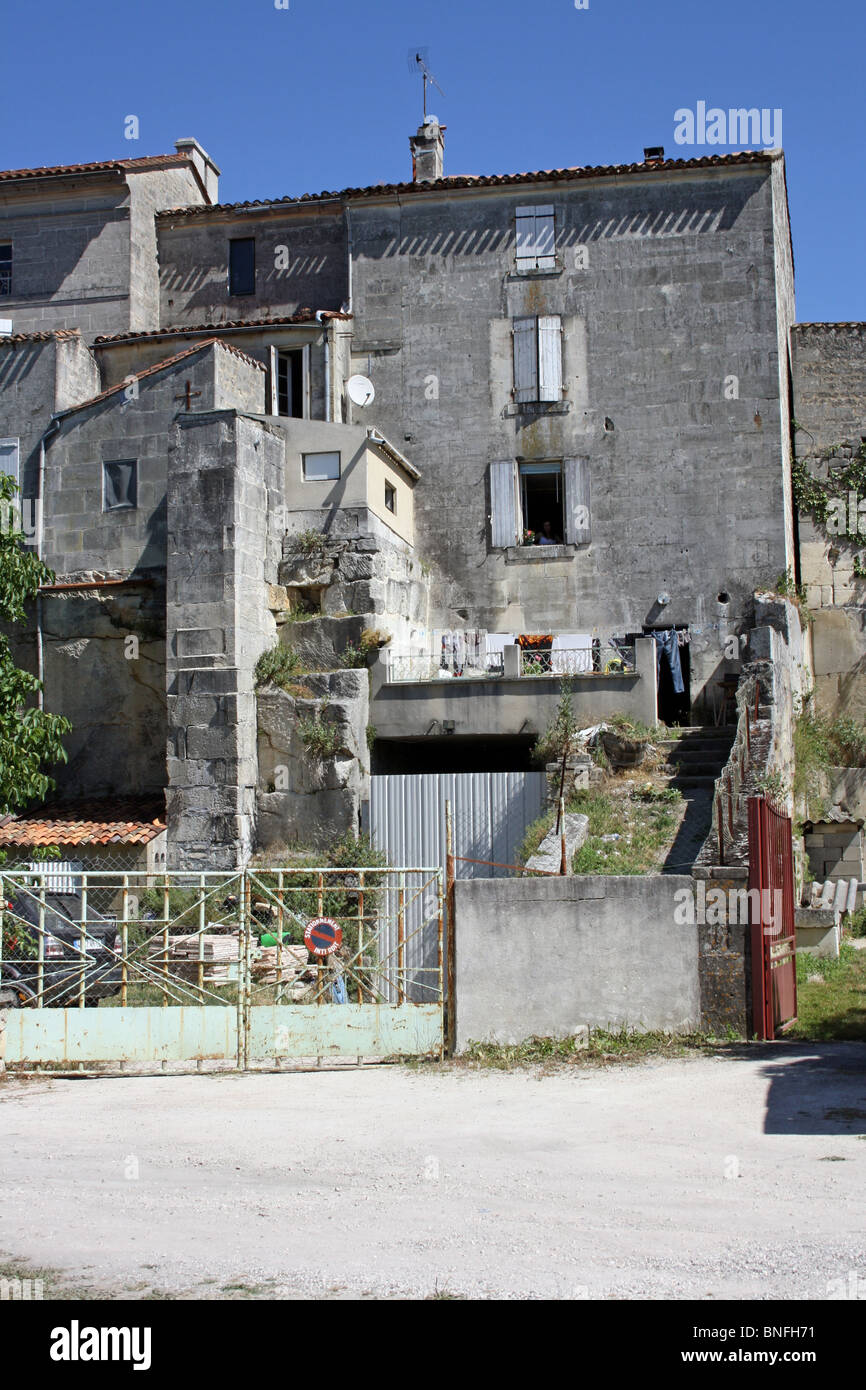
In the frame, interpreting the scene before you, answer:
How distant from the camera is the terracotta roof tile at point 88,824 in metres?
19.3

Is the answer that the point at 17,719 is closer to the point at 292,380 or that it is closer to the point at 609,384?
the point at 292,380

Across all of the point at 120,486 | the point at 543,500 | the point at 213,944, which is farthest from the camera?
the point at 543,500

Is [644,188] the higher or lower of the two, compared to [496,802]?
higher

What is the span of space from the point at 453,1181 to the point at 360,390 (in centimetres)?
1789

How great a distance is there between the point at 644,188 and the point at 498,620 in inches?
330

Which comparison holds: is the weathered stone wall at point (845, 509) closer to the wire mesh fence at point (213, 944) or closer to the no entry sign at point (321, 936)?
the wire mesh fence at point (213, 944)

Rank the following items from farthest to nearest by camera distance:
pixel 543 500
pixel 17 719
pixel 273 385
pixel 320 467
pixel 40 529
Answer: pixel 543 500 → pixel 273 385 → pixel 40 529 → pixel 320 467 → pixel 17 719

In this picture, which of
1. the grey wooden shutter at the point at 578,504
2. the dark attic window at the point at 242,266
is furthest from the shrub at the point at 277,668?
the dark attic window at the point at 242,266

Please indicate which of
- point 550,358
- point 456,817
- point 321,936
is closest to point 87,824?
point 456,817

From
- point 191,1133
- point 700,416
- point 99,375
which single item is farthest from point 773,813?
point 99,375

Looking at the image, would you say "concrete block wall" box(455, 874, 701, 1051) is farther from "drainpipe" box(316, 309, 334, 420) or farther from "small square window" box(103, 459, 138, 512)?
"drainpipe" box(316, 309, 334, 420)

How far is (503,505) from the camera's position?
75.6 ft
